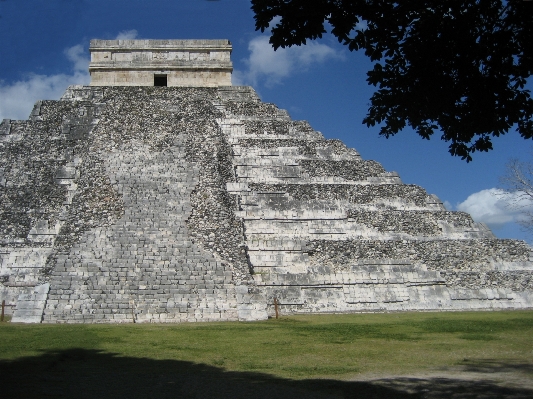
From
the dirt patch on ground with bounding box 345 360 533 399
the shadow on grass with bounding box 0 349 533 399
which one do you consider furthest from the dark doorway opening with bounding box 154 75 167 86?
the dirt patch on ground with bounding box 345 360 533 399

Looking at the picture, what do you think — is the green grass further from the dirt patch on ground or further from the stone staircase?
the stone staircase

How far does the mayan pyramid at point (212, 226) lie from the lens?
520 inches

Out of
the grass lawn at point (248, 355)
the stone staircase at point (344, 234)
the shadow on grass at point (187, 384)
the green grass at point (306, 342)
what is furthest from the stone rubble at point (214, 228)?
the shadow on grass at point (187, 384)

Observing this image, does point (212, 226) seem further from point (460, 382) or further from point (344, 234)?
point (460, 382)

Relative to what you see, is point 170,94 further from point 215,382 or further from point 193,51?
point 215,382

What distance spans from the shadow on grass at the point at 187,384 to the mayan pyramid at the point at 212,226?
5263 millimetres

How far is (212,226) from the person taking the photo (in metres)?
15.1

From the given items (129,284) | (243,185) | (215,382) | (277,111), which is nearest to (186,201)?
(243,185)

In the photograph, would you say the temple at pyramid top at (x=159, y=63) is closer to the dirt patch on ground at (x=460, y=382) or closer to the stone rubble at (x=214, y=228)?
the stone rubble at (x=214, y=228)

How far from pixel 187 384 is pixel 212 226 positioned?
356 inches

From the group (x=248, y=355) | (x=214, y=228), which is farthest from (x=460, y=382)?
(x=214, y=228)

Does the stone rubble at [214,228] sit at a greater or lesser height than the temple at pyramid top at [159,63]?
lesser

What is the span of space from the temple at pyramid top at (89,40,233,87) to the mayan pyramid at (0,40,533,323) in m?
2.70

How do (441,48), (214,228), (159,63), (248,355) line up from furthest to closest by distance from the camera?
(159,63) → (214,228) → (248,355) → (441,48)
